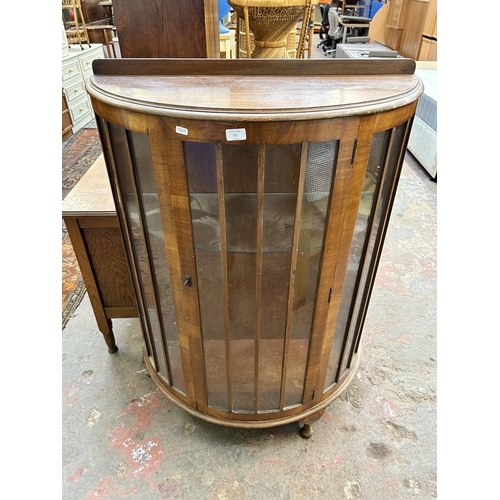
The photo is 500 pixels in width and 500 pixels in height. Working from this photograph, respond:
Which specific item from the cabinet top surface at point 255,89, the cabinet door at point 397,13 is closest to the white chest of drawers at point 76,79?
the cabinet top surface at point 255,89

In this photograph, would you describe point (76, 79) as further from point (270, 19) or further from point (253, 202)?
point (253, 202)

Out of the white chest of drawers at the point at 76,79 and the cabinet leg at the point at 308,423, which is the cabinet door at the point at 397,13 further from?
the cabinet leg at the point at 308,423

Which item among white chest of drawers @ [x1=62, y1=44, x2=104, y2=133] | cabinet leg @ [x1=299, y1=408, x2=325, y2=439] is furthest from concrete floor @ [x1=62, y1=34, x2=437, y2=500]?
white chest of drawers @ [x1=62, y1=44, x2=104, y2=133]

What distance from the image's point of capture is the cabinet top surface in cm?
67

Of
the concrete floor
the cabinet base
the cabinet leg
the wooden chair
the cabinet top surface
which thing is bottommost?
the concrete floor

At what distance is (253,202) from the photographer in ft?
2.57

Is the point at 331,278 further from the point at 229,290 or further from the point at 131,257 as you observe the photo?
the point at 131,257

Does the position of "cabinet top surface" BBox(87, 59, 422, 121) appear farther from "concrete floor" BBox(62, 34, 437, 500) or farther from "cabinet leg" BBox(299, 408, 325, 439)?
"concrete floor" BBox(62, 34, 437, 500)

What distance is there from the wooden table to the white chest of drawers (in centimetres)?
264

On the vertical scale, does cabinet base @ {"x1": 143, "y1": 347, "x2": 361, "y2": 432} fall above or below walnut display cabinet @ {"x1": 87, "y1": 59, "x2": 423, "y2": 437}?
below

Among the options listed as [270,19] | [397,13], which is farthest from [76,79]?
[397,13]

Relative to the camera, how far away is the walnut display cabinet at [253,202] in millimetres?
698

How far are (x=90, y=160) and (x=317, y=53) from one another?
604cm

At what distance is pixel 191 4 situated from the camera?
979 millimetres
